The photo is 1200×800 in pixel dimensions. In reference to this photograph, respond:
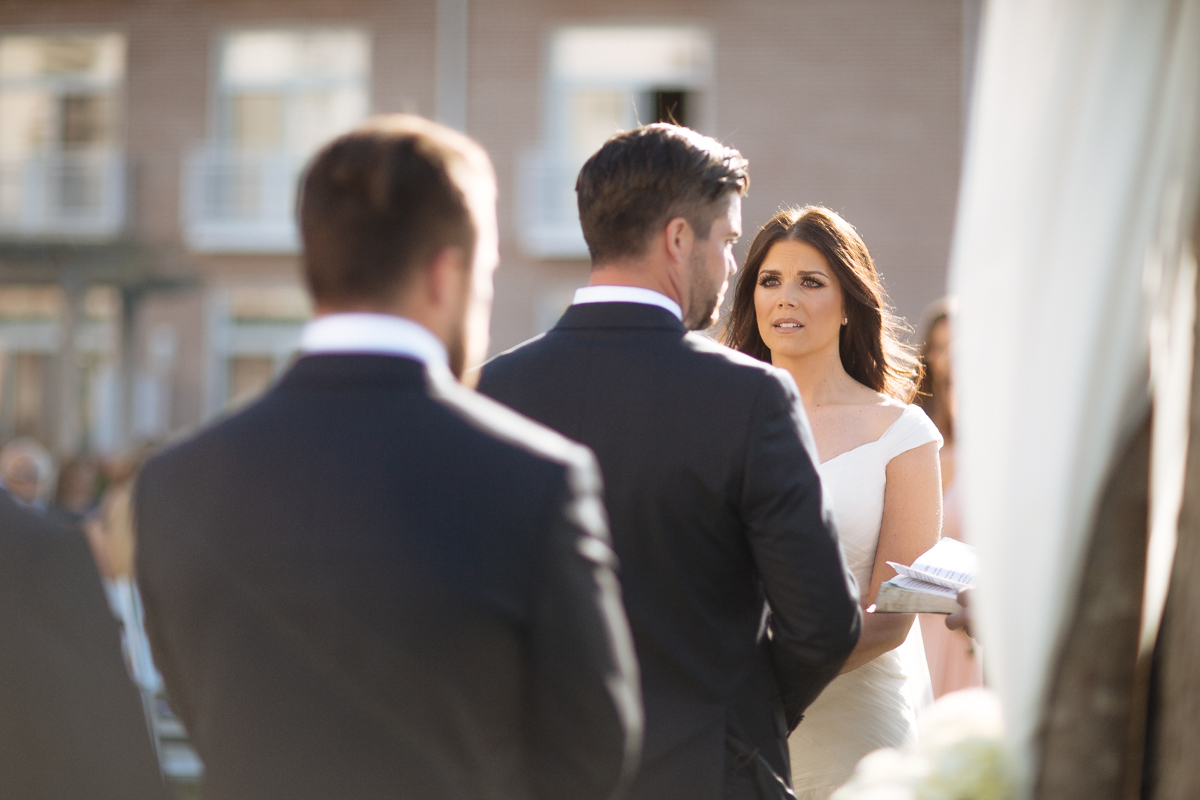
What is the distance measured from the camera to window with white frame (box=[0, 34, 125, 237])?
1622 cm

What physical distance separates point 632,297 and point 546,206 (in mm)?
13273

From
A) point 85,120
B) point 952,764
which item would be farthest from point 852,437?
point 85,120

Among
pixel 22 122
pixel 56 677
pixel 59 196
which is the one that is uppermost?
pixel 22 122

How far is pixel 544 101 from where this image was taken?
15125 mm

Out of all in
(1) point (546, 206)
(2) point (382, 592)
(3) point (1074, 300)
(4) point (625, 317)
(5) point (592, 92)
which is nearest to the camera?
(2) point (382, 592)

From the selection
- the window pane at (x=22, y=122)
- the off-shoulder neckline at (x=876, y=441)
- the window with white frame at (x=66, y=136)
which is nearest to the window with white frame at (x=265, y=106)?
the window with white frame at (x=66, y=136)

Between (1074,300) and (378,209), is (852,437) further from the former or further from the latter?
(378,209)

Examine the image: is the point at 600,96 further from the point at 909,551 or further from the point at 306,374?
the point at 306,374

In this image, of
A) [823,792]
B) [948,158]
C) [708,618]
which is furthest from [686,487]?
[948,158]

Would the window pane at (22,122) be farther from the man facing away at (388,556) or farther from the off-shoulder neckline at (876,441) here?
the man facing away at (388,556)

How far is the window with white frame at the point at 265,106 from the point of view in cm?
1579

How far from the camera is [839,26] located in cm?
1441

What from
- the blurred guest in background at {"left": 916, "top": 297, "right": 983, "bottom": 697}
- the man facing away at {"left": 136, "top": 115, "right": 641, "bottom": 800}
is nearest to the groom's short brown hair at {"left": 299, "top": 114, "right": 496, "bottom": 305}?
the man facing away at {"left": 136, "top": 115, "right": 641, "bottom": 800}

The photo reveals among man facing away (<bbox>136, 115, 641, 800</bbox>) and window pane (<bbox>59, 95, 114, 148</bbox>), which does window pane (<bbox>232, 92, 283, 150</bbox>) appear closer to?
window pane (<bbox>59, 95, 114, 148</bbox>)
